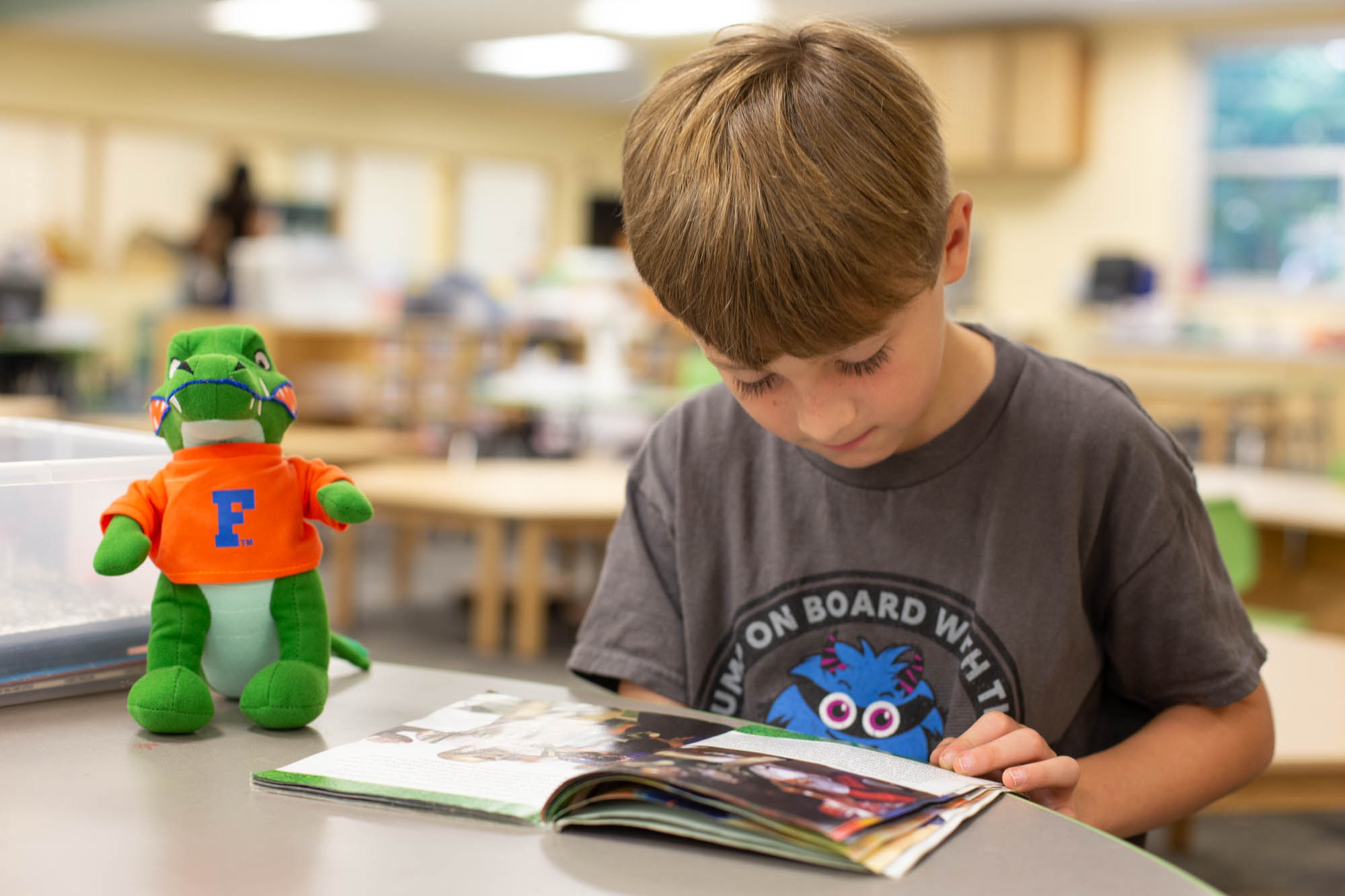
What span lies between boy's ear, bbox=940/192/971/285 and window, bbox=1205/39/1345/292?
21.0ft

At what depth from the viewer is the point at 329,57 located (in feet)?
29.3

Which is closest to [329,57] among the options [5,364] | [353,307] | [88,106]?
[88,106]

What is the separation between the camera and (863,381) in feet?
2.46

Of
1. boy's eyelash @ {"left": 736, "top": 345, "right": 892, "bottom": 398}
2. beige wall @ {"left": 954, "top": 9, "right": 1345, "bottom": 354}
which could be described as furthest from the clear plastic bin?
beige wall @ {"left": 954, "top": 9, "right": 1345, "bottom": 354}

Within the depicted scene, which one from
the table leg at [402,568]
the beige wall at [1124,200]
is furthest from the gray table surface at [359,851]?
the beige wall at [1124,200]

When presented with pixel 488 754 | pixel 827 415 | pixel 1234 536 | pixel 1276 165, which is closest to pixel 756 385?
pixel 827 415

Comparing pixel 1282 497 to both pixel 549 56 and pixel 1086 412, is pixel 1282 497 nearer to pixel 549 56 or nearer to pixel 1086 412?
pixel 1086 412

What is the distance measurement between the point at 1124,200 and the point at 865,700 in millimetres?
6536

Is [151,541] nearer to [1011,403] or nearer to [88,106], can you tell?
[1011,403]

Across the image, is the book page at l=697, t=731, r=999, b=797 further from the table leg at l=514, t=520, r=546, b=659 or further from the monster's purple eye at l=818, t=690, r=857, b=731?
the table leg at l=514, t=520, r=546, b=659

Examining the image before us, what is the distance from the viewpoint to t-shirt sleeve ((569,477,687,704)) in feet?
3.08

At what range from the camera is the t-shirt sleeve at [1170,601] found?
2.81 ft

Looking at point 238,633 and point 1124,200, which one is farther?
point 1124,200

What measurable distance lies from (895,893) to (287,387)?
0.47 metres
